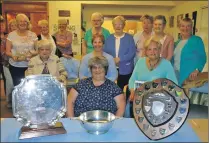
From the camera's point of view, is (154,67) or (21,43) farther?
(21,43)

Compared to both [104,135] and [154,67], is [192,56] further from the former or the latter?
[104,135]

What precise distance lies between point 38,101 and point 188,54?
1.41 metres

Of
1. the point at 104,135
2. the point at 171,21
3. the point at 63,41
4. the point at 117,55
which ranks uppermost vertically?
the point at 171,21

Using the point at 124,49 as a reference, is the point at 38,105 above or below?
below

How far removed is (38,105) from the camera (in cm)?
100

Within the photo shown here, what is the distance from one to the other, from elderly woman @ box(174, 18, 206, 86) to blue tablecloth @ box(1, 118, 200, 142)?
1026mm

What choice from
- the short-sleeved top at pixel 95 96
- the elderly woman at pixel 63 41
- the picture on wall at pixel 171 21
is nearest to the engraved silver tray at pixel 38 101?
the short-sleeved top at pixel 95 96

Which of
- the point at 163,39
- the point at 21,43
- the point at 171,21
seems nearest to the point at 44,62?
the point at 21,43

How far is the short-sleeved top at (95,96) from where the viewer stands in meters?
1.47

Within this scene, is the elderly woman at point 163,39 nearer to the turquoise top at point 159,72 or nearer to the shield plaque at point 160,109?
the turquoise top at point 159,72

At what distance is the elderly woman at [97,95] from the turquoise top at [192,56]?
2.68 ft

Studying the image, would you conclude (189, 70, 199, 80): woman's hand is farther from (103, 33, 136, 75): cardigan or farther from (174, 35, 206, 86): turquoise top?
(103, 33, 136, 75): cardigan

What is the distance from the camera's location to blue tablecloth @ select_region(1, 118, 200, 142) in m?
0.97

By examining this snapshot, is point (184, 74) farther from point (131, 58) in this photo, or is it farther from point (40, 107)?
point (40, 107)
